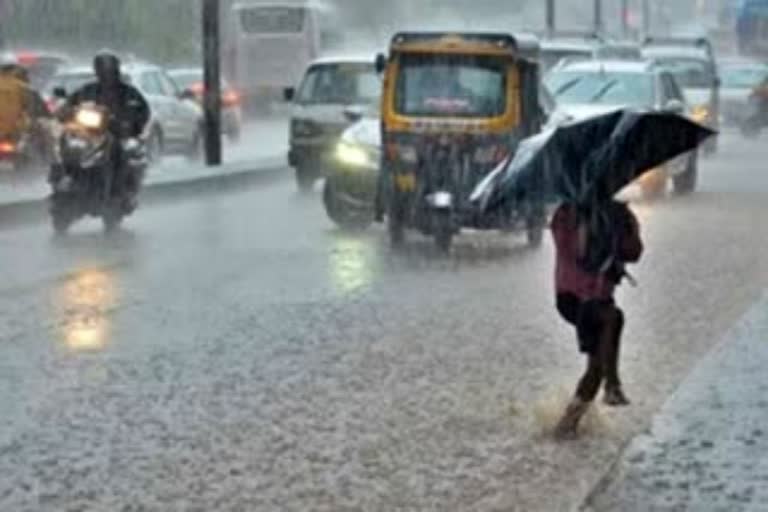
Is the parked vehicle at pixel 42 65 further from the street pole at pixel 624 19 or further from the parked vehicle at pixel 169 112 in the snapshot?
the street pole at pixel 624 19

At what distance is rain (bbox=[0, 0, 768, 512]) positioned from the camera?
870cm

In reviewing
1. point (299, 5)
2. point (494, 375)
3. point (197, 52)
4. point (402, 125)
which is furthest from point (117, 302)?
point (197, 52)

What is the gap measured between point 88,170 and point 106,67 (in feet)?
3.18

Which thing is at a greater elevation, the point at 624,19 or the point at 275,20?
the point at 275,20

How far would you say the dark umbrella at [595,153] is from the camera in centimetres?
909

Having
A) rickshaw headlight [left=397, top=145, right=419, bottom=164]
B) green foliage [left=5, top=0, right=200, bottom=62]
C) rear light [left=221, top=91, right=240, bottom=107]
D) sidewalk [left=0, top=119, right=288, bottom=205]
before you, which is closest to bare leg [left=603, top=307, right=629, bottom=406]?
rickshaw headlight [left=397, top=145, right=419, bottom=164]

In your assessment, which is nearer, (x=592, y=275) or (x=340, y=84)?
(x=592, y=275)

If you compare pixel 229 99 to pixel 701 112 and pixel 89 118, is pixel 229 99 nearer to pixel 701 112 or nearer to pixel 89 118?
pixel 701 112

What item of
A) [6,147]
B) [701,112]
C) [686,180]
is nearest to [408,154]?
[6,147]

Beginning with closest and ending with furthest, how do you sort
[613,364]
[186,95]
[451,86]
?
1. [613,364]
2. [451,86]
3. [186,95]

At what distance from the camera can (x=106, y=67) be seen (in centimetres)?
2006

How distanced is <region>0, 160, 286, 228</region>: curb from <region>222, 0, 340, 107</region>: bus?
25602mm

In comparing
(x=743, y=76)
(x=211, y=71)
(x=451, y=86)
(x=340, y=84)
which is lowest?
(x=743, y=76)

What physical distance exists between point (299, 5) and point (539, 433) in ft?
166
